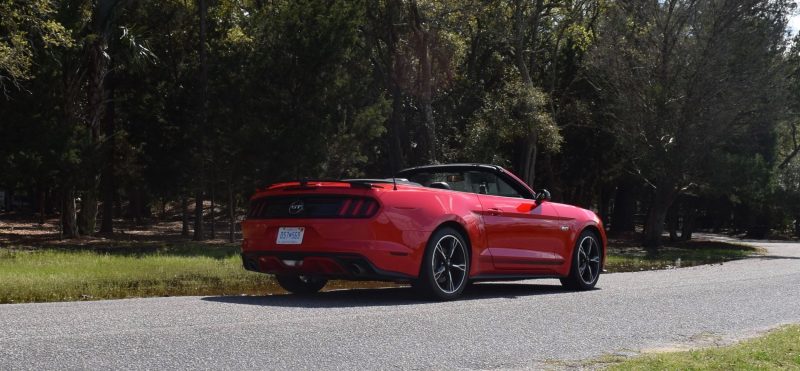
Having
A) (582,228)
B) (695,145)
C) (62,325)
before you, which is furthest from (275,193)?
(695,145)

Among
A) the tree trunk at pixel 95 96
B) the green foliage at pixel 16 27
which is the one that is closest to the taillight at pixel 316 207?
the green foliage at pixel 16 27

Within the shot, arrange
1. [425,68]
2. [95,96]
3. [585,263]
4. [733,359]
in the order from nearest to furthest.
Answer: [733,359] < [585,263] < [95,96] < [425,68]

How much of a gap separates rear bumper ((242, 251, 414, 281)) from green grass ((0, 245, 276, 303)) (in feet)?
6.60

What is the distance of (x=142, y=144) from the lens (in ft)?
95.7

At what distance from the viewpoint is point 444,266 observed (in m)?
9.83

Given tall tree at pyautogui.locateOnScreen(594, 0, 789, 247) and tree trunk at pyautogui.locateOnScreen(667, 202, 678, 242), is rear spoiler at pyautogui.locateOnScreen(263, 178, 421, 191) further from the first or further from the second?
tree trunk at pyautogui.locateOnScreen(667, 202, 678, 242)

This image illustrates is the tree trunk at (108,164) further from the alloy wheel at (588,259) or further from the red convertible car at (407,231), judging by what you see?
the alloy wheel at (588,259)

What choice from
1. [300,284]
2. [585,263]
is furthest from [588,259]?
[300,284]

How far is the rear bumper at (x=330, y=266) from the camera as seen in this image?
30.0 feet

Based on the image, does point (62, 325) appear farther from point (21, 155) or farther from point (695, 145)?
point (695, 145)

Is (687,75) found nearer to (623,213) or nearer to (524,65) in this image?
(524,65)

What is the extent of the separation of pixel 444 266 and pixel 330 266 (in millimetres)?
1313

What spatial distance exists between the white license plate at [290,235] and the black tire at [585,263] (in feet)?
12.8

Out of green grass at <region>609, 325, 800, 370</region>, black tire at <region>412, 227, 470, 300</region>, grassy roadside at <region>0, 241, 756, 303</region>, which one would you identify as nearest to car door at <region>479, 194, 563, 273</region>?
black tire at <region>412, 227, 470, 300</region>
